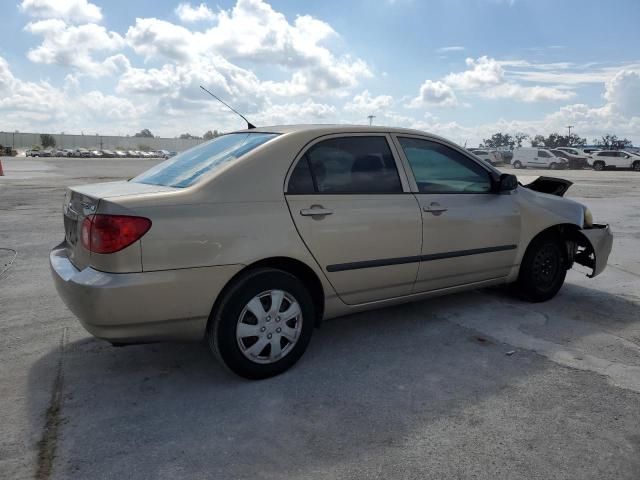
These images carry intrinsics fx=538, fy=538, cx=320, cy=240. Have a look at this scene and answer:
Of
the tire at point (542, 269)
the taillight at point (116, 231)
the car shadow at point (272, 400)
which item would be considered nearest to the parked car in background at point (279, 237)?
the taillight at point (116, 231)

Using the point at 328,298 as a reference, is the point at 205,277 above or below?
above

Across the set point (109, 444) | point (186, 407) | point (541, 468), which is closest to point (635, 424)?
point (541, 468)

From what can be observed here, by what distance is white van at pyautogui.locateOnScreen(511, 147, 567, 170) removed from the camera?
4119 cm

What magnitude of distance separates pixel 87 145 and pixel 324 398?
116m

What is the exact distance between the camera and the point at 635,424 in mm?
2844

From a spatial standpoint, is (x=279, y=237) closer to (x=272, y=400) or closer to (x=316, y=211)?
(x=316, y=211)

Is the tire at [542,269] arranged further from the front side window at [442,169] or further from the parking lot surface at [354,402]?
the front side window at [442,169]

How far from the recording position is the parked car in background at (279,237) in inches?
115

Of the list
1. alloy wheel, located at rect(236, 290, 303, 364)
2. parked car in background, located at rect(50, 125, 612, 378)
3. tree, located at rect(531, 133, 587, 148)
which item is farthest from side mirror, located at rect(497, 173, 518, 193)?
tree, located at rect(531, 133, 587, 148)

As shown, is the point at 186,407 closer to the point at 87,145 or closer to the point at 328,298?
the point at 328,298

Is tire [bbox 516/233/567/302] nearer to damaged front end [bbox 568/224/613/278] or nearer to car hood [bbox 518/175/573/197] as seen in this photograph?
damaged front end [bbox 568/224/613/278]

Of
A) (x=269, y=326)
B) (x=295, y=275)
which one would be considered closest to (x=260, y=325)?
(x=269, y=326)

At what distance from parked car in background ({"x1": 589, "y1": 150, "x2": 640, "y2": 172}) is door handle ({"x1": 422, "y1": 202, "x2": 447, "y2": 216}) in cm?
3947

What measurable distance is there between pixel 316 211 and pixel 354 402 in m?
1.19
